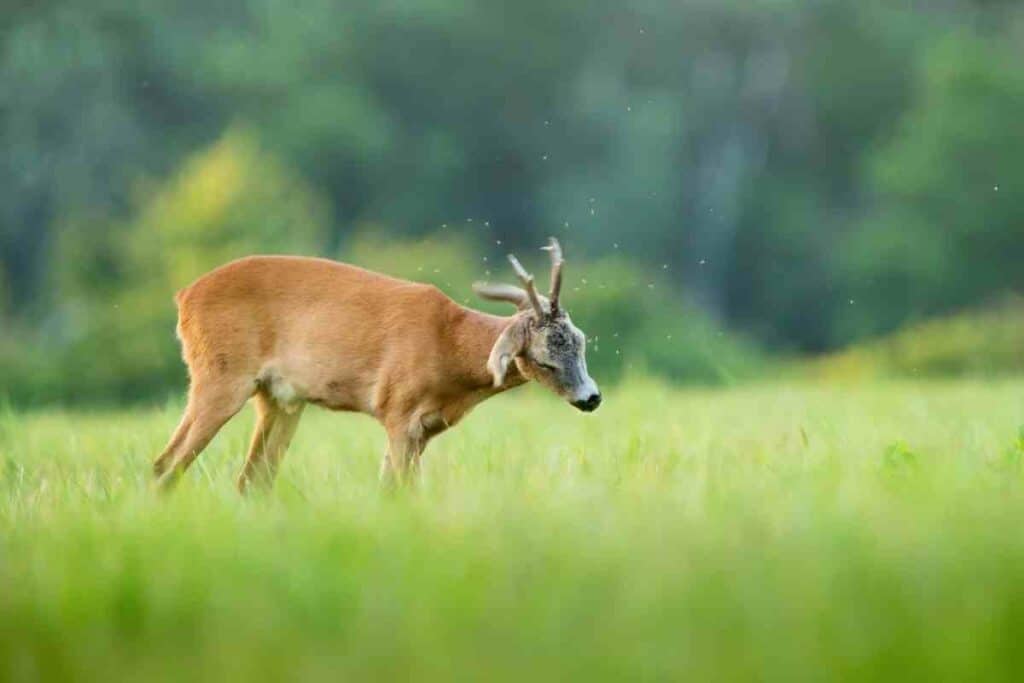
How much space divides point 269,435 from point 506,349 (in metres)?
1.21

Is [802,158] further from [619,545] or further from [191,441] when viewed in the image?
[619,545]

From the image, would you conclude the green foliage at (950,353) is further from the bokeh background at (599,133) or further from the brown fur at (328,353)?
the brown fur at (328,353)

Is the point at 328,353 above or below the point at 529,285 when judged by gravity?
below

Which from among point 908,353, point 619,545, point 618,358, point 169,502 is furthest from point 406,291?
point 908,353

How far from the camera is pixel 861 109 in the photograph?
51562 mm

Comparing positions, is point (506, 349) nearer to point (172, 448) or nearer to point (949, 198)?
point (172, 448)

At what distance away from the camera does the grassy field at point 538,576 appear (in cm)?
433

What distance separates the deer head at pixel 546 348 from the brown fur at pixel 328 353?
86 millimetres

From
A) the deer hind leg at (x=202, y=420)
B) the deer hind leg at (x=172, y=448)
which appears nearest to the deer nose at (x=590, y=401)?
the deer hind leg at (x=202, y=420)

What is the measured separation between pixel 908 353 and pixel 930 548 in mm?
20763

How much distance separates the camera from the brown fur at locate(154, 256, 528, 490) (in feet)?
28.7

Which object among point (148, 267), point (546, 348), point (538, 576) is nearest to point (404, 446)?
point (546, 348)

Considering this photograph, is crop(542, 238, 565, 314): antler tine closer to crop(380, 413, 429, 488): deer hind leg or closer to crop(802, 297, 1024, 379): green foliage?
crop(380, 413, 429, 488): deer hind leg

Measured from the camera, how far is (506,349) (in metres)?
8.55
